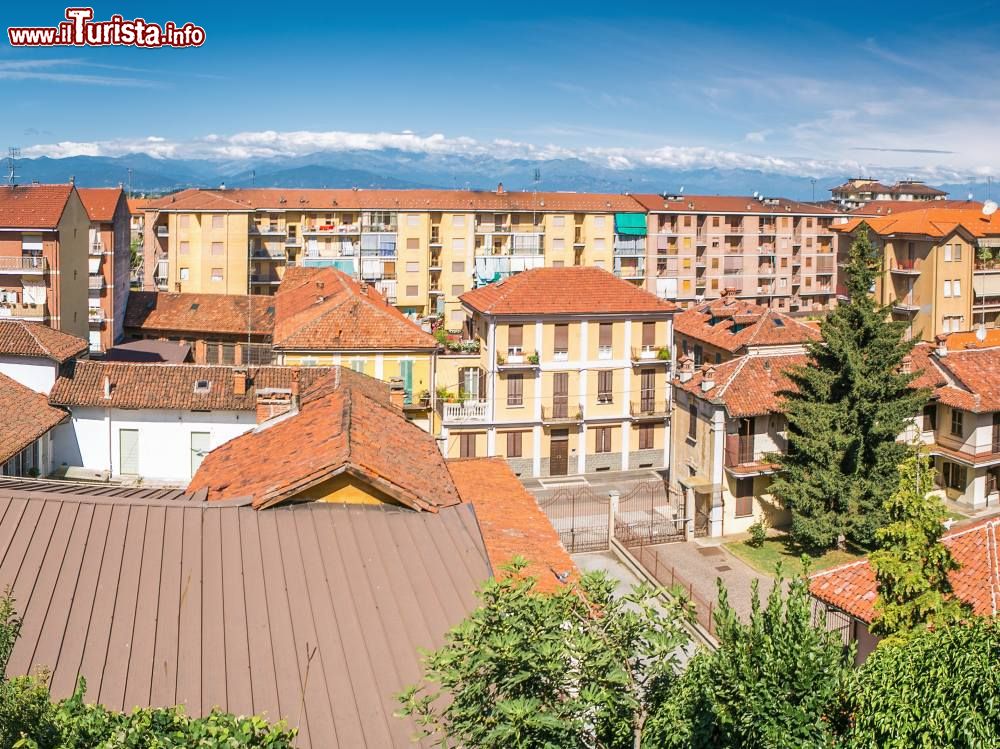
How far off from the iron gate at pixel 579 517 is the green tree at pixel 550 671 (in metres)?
24.0

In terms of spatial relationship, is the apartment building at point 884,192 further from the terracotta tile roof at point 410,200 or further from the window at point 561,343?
the window at point 561,343

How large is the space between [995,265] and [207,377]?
47668 millimetres

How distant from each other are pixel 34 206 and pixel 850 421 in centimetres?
4284

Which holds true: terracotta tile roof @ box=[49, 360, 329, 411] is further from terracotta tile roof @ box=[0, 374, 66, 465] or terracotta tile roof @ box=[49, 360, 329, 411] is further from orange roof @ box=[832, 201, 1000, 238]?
orange roof @ box=[832, 201, 1000, 238]

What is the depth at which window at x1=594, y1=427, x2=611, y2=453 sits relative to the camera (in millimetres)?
46344

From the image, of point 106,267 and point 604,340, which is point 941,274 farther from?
point 106,267

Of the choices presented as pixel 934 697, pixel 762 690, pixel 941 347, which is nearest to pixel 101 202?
pixel 941 347

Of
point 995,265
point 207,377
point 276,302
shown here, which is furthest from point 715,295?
point 207,377

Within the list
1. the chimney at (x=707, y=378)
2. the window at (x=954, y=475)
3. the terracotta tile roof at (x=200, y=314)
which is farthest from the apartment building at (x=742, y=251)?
the chimney at (x=707, y=378)

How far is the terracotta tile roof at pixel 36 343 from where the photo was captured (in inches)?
1407

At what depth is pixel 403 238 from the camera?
8356 cm

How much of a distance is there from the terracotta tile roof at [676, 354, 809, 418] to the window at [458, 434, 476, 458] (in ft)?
34.1

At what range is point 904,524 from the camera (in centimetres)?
1527

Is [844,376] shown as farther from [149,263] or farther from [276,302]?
[149,263]
